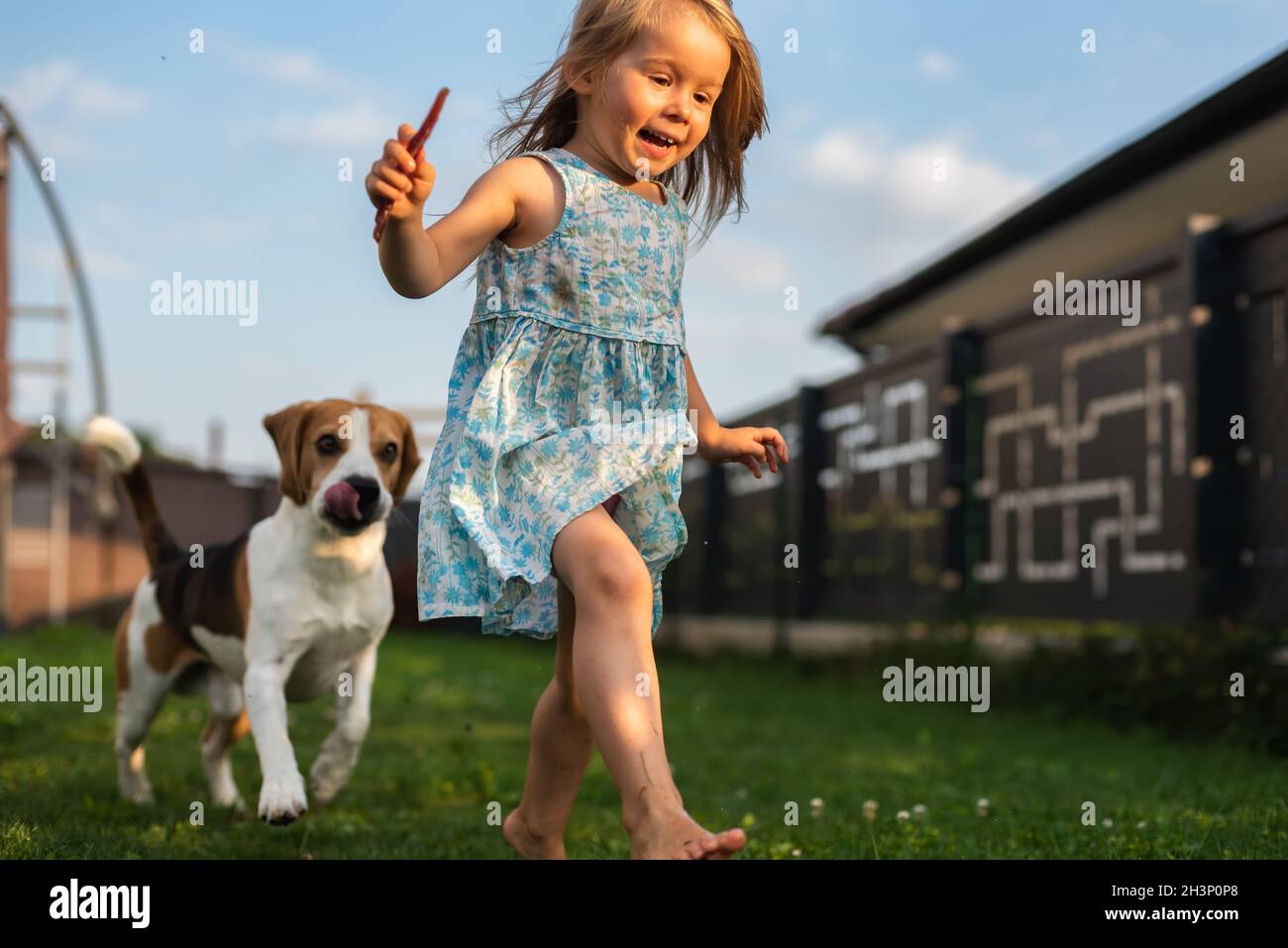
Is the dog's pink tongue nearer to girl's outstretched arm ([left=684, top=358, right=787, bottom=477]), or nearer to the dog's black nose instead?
the dog's black nose

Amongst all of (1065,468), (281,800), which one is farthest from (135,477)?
(1065,468)

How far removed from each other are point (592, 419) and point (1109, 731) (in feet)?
15.6

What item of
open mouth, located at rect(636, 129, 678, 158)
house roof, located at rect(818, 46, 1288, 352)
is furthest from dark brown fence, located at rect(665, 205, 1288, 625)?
open mouth, located at rect(636, 129, 678, 158)

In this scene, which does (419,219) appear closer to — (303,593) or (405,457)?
(405,457)

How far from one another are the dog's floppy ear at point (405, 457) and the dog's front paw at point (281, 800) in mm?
829

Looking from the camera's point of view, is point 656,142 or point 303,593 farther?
point 303,593

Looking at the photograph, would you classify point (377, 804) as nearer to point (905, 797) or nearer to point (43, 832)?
point (43, 832)

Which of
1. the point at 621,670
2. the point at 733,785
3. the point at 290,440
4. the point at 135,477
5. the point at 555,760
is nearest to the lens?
the point at 621,670

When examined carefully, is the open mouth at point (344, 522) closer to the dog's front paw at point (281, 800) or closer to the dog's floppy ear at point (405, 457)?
the dog's floppy ear at point (405, 457)

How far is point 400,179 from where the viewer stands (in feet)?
8.07

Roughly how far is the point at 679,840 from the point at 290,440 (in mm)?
1749

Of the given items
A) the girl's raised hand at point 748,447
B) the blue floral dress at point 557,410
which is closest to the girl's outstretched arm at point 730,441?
the girl's raised hand at point 748,447

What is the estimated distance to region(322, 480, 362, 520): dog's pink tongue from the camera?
3.39 m
